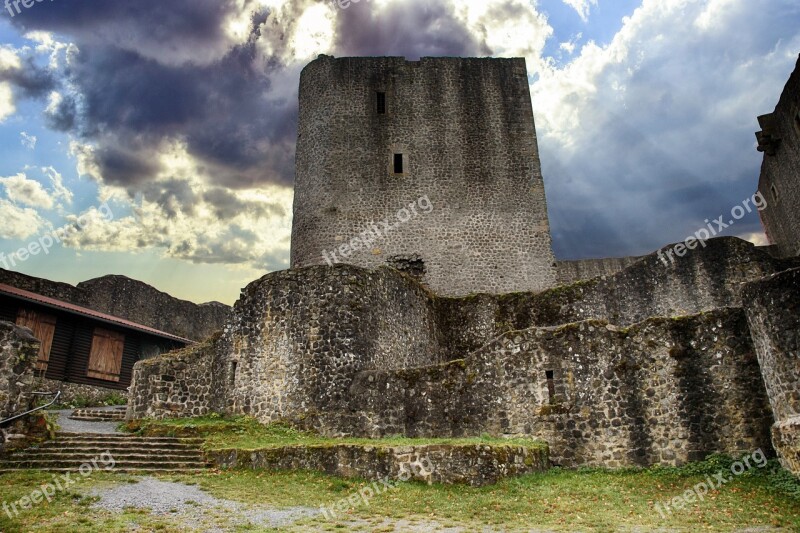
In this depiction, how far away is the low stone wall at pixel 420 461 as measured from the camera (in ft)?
35.9

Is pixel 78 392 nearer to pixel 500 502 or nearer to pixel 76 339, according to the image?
pixel 76 339

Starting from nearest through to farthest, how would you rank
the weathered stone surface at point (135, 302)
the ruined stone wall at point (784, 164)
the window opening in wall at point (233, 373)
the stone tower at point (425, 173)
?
the window opening in wall at point (233, 373)
the ruined stone wall at point (784, 164)
the stone tower at point (425, 173)
the weathered stone surface at point (135, 302)

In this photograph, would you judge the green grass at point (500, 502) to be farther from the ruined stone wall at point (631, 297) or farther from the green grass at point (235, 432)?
the ruined stone wall at point (631, 297)

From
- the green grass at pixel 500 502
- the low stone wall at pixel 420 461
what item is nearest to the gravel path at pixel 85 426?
the green grass at pixel 500 502

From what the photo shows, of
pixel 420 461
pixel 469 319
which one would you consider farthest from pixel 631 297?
pixel 420 461

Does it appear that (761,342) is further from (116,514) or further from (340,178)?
(340,178)

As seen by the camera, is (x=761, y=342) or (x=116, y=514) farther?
(x=761, y=342)

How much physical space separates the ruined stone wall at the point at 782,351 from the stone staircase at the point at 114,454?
11.5 metres

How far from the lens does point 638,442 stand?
1206cm

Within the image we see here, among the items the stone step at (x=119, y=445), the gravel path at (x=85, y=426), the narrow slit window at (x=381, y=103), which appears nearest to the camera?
the stone step at (x=119, y=445)

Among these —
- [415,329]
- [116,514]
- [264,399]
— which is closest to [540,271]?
[415,329]

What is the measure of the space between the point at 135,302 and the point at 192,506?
26.8 m

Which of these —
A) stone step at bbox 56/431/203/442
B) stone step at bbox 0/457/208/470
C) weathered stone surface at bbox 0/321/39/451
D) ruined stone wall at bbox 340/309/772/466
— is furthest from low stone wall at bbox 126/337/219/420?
ruined stone wall at bbox 340/309/772/466

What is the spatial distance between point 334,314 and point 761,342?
10471 mm
